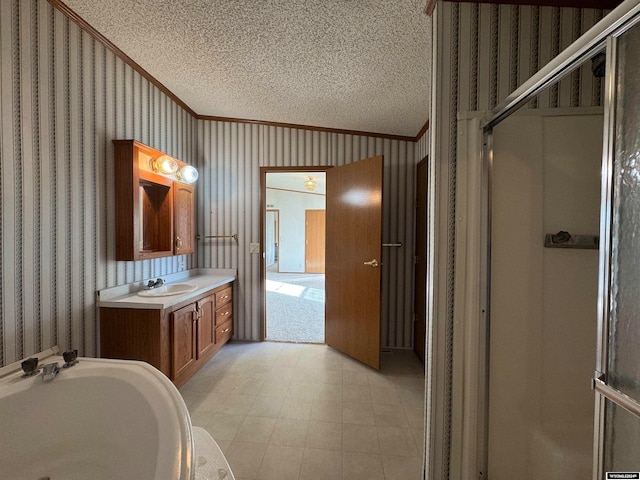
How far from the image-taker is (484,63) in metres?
1.21

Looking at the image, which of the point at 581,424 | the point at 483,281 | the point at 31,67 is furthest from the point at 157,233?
the point at 581,424

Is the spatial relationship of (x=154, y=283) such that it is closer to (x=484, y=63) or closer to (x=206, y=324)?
(x=206, y=324)

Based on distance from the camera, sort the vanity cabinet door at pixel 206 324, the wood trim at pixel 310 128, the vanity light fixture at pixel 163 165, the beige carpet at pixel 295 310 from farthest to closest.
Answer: the beige carpet at pixel 295 310
the wood trim at pixel 310 128
the vanity cabinet door at pixel 206 324
the vanity light fixture at pixel 163 165

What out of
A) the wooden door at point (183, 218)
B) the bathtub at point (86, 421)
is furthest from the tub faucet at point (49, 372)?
the wooden door at point (183, 218)

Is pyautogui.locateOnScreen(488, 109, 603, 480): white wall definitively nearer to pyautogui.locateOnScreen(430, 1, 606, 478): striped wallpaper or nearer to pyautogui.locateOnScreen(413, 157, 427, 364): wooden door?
pyautogui.locateOnScreen(430, 1, 606, 478): striped wallpaper

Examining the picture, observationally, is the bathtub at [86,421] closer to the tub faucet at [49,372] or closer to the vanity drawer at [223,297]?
the tub faucet at [49,372]

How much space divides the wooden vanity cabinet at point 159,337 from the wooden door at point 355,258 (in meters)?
1.36

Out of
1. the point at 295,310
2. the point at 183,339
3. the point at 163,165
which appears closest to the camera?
the point at 183,339

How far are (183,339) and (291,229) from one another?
20.1ft

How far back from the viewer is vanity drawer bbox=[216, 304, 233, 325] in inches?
106

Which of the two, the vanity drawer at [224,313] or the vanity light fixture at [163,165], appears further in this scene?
the vanity drawer at [224,313]

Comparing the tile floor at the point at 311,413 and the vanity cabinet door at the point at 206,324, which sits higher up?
the vanity cabinet door at the point at 206,324

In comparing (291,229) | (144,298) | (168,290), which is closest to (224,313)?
(168,290)

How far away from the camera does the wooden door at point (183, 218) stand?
2.46m
